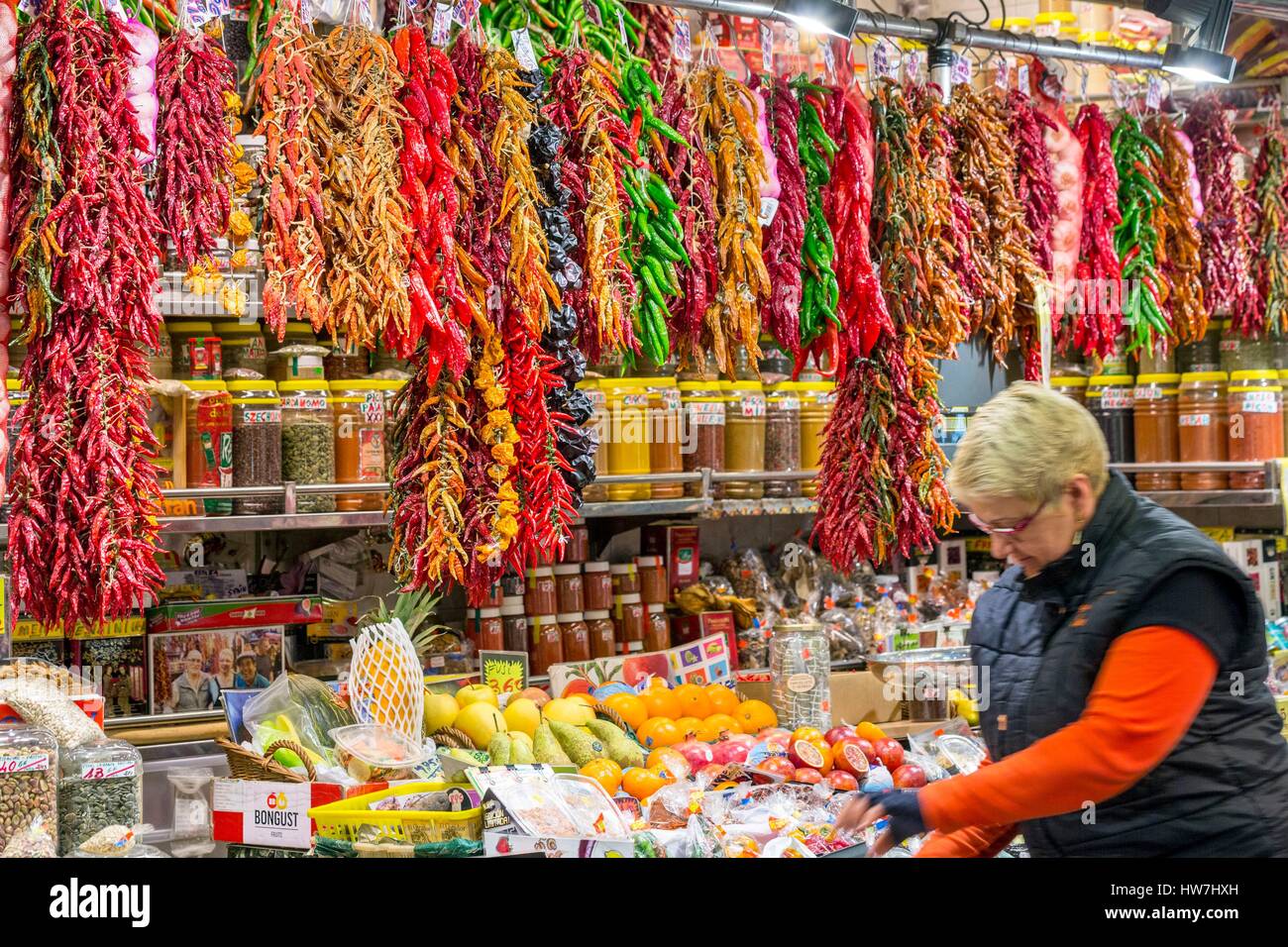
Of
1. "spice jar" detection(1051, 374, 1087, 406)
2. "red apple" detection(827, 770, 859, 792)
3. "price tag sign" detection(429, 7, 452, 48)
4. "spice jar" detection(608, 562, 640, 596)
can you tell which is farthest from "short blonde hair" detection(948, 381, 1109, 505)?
"spice jar" detection(1051, 374, 1087, 406)

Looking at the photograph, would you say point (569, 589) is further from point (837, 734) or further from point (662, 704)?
point (837, 734)

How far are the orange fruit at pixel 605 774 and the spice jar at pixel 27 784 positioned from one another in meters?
1.23

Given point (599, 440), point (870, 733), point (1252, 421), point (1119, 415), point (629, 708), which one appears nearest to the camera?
point (870, 733)

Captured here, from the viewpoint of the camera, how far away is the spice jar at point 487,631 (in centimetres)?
488

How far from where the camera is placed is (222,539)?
16.2 feet

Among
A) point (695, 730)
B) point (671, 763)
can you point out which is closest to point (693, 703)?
point (695, 730)

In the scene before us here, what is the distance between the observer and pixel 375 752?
334cm

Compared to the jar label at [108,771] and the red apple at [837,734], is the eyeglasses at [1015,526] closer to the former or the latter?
the red apple at [837,734]

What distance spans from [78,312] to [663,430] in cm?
217

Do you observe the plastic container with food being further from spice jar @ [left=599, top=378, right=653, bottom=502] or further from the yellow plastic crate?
spice jar @ [left=599, top=378, right=653, bottom=502]

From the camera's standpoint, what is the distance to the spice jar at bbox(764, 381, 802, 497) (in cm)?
515

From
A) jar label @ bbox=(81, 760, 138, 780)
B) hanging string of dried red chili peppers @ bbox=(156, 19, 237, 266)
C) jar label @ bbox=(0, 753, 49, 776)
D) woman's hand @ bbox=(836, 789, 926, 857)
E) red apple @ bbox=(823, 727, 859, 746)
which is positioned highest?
hanging string of dried red chili peppers @ bbox=(156, 19, 237, 266)

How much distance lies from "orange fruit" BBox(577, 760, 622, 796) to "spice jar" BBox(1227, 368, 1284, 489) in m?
3.00
